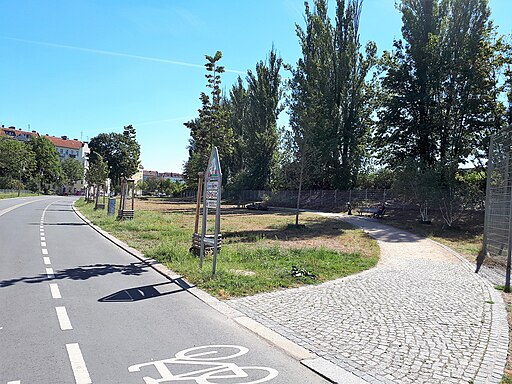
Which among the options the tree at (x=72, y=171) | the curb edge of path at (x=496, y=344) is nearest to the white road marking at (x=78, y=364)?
the curb edge of path at (x=496, y=344)

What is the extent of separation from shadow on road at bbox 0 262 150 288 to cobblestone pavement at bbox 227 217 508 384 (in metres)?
3.71

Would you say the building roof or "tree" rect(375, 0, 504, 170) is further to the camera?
the building roof

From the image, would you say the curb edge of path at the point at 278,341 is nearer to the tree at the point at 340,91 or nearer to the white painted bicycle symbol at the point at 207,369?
the white painted bicycle symbol at the point at 207,369

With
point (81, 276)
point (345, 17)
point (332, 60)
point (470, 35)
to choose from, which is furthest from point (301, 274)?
point (345, 17)

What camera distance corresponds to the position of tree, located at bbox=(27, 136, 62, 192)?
348ft

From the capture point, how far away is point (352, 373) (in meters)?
4.44

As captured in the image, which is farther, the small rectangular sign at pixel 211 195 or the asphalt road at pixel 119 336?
the small rectangular sign at pixel 211 195

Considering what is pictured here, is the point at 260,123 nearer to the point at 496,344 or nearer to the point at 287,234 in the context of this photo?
the point at 287,234

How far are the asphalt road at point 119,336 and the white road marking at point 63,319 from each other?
1cm

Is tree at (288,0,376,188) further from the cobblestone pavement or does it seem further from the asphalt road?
the asphalt road

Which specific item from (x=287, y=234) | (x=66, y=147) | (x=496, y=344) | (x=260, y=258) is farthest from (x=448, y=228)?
(x=66, y=147)

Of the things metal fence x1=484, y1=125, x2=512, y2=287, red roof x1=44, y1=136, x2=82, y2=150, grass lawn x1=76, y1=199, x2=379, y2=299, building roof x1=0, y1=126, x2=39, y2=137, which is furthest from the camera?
red roof x1=44, y1=136, x2=82, y2=150

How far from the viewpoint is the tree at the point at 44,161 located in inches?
4181

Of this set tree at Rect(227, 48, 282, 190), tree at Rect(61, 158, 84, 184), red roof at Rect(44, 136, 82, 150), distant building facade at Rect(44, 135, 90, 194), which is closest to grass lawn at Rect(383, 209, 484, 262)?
tree at Rect(227, 48, 282, 190)
